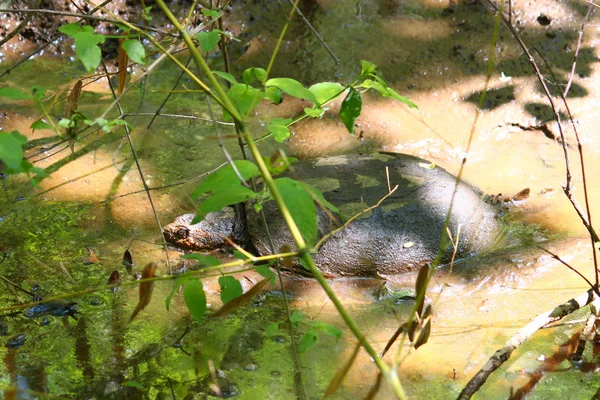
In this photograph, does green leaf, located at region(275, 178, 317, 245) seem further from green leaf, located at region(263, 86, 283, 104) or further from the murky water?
green leaf, located at region(263, 86, 283, 104)

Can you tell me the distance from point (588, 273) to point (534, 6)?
10.8 feet

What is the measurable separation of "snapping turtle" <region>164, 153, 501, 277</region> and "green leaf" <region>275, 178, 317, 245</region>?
82.9 inches

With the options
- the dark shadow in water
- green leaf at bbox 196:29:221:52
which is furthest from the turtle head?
the dark shadow in water

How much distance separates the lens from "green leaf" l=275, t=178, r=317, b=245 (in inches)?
57.0

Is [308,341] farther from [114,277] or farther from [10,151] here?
[114,277]

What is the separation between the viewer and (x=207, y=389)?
247cm

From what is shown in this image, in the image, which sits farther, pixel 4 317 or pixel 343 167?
pixel 343 167

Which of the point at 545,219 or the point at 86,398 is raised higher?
the point at 86,398

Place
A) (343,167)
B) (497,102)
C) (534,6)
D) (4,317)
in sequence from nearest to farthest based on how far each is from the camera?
(4,317) < (343,167) < (497,102) < (534,6)

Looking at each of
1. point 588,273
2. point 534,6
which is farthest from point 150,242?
point 534,6

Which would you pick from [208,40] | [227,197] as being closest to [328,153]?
[208,40]

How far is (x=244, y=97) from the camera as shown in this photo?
6.45 ft

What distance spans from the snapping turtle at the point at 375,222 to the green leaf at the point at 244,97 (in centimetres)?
170

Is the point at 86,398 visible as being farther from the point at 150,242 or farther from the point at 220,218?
the point at 220,218
